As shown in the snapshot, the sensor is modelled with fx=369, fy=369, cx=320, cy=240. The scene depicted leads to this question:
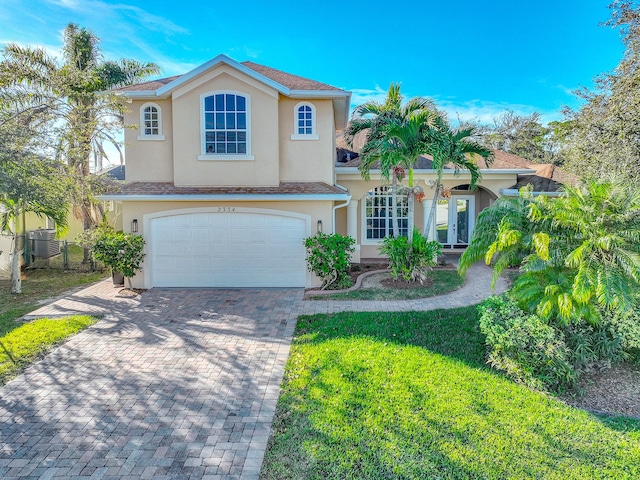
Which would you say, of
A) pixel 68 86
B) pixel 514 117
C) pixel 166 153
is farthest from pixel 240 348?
pixel 514 117

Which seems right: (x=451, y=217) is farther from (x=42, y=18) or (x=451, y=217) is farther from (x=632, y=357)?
(x=42, y=18)

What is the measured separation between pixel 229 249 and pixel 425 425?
888 cm

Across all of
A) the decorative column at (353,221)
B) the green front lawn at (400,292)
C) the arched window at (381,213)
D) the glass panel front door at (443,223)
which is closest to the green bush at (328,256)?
the green front lawn at (400,292)

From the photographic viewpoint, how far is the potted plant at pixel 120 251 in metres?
11.1

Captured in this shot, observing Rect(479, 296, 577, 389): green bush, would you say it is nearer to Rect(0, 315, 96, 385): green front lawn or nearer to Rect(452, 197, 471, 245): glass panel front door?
Rect(0, 315, 96, 385): green front lawn

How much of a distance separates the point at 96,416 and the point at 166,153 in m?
10.0

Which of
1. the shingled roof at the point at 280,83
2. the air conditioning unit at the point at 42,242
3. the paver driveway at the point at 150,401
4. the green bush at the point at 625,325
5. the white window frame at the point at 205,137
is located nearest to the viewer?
the paver driveway at the point at 150,401

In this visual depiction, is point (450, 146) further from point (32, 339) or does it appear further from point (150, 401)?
point (32, 339)

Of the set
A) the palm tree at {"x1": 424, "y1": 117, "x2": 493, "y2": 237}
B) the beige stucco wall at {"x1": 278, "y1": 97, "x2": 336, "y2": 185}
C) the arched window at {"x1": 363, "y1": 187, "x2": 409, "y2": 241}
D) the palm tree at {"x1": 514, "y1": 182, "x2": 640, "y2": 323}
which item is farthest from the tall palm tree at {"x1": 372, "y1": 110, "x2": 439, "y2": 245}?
the palm tree at {"x1": 514, "y1": 182, "x2": 640, "y2": 323}

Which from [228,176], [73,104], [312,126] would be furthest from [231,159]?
[73,104]

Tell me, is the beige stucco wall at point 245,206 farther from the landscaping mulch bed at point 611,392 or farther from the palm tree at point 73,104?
the landscaping mulch bed at point 611,392

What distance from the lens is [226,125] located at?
12391 mm

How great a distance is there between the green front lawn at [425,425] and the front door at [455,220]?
12140 mm

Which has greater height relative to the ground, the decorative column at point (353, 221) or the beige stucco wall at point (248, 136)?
the beige stucco wall at point (248, 136)
